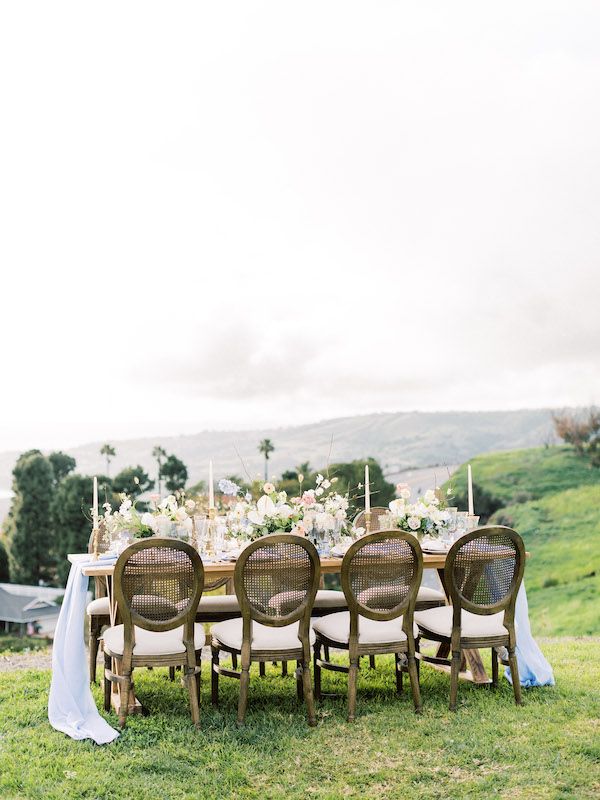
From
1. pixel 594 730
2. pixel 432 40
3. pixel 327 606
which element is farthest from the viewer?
pixel 432 40

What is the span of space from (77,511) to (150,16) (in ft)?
37.2

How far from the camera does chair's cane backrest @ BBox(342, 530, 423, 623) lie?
14.3 ft

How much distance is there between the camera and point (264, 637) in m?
4.34

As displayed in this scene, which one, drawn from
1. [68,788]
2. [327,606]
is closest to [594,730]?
[327,606]

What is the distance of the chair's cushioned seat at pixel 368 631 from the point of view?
4.45 meters

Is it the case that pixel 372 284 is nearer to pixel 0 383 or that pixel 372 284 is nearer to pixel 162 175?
pixel 162 175

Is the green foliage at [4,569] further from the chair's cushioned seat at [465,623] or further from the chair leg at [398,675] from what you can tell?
the chair's cushioned seat at [465,623]

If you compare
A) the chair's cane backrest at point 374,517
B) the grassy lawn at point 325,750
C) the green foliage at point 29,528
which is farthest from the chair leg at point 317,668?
the green foliage at point 29,528

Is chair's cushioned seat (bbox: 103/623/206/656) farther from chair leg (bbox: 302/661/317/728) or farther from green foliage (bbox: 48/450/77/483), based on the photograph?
green foliage (bbox: 48/450/77/483)

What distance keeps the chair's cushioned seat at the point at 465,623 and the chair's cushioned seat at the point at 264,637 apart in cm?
86

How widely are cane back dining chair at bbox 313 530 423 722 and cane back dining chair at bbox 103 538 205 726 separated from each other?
2.71 ft

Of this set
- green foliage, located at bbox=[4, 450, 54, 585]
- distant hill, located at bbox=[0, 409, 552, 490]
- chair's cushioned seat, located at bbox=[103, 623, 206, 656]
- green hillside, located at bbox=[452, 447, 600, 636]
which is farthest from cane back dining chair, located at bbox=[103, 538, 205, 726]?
green foliage, located at bbox=[4, 450, 54, 585]

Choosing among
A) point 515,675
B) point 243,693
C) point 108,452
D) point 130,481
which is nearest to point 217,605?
point 243,693

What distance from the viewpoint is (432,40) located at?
12.0 m
